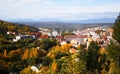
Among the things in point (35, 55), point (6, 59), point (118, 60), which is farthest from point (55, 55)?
point (118, 60)

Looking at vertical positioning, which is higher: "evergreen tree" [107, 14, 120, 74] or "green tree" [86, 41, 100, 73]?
"evergreen tree" [107, 14, 120, 74]

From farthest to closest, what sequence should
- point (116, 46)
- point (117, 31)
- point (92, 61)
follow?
point (92, 61) → point (117, 31) → point (116, 46)

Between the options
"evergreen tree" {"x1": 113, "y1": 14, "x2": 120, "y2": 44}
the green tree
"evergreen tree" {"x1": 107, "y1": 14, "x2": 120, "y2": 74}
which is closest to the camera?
"evergreen tree" {"x1": 107, "y1": 14, "x2": 120, "y2": 74}

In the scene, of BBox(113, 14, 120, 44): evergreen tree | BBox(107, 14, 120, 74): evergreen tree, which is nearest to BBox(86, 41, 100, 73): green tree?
BBox(107, 14, 120, 74): evergreen tree

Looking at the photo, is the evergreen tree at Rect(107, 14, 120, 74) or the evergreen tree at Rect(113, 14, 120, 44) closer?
the evergreen tree at Rect(107, 14, 120, 74)

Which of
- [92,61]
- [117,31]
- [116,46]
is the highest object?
[117,31]

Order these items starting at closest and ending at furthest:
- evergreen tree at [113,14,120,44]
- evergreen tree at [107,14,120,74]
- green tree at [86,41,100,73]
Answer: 1. evergreen tree at [107,14,120,74]
2. evergreen tree at [113,14,120,44]
3. green tree at [86,41,100,73]

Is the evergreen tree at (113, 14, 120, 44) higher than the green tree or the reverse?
higher

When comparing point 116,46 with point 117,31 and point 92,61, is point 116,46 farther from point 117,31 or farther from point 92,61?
point 92,61

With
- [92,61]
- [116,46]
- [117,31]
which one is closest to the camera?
[116,46]

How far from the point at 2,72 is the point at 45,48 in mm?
26122

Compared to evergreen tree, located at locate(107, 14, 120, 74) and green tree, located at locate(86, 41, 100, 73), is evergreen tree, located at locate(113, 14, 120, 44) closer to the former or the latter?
evergreen tree, located at locate(107, 14, 120, 74)

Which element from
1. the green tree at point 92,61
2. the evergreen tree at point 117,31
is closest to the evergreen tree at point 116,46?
the evergreen tree at point 117,31

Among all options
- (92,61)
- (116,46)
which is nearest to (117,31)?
(116,46)
